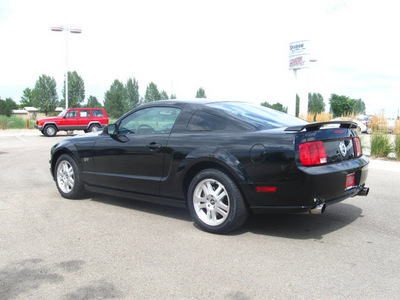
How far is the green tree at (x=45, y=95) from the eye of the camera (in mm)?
96750

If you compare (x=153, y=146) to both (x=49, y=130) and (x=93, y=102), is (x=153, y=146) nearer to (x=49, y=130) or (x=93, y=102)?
(x=49, y=130)

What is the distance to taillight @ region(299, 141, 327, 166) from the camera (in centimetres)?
399

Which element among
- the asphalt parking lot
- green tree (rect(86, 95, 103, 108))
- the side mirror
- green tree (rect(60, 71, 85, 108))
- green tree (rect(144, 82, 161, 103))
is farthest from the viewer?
green tree (rect(86, 95, 103, 108))

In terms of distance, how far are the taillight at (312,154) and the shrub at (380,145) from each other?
910 centimetres

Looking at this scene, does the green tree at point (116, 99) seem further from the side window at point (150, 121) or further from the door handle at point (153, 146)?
the door handle at point (153, 146)

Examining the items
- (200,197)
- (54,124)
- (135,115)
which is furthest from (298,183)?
(54,124)

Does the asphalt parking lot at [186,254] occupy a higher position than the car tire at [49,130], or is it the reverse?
the car tire at [49,130]

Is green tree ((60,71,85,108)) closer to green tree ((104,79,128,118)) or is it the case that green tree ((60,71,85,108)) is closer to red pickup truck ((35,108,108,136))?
green tree ((104,79,128,118))

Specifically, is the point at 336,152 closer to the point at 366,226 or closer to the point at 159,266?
the point at 366,226

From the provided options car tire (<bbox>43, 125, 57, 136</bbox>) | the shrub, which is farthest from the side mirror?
car tire (<bbox>43, 125, 57, 136</bbox>)

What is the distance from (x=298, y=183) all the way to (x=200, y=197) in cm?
117

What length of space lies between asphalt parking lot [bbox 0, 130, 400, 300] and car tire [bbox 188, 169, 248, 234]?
0.49 ft

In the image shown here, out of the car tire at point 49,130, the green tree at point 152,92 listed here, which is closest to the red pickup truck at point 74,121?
the car tire at point 49,130

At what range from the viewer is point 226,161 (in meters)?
4.26
